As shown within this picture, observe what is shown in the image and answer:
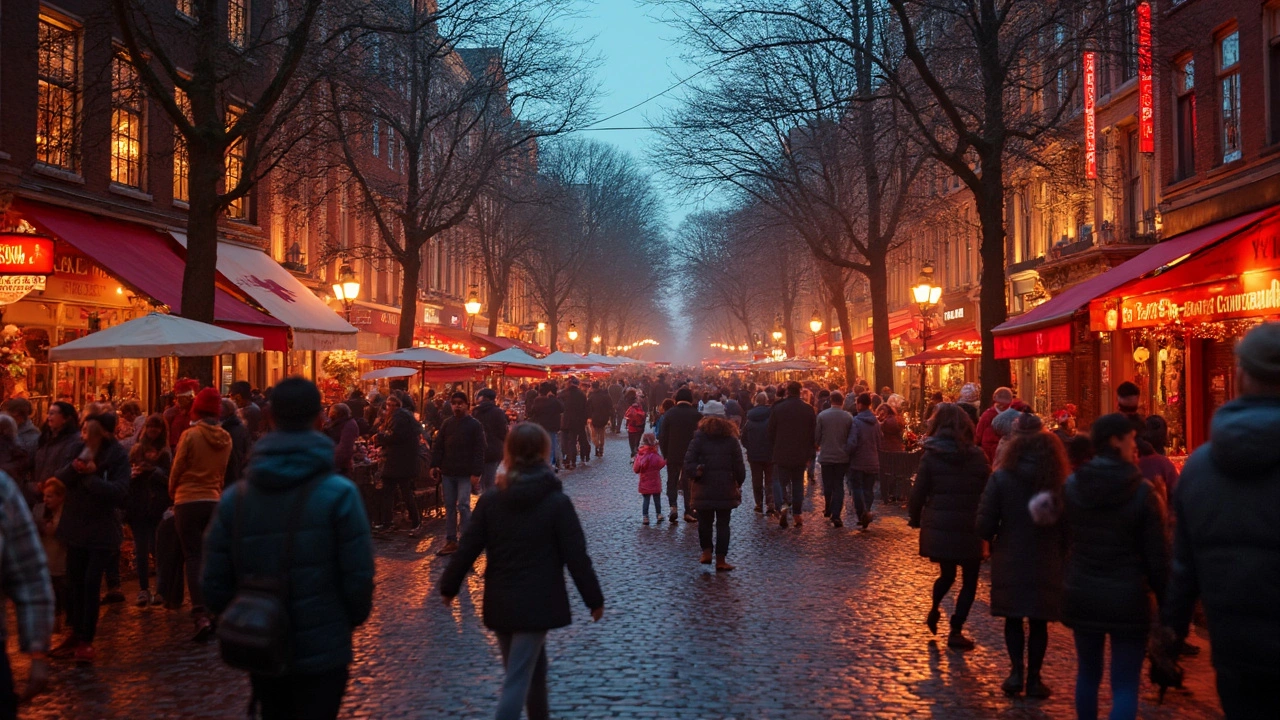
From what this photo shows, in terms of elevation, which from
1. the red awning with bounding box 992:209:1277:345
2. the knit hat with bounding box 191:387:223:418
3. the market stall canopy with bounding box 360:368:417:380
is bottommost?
the knit hat with bounding box 191:387:223:418

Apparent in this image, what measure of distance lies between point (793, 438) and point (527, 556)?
399 inches

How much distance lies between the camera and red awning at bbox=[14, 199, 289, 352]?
17.6 metres

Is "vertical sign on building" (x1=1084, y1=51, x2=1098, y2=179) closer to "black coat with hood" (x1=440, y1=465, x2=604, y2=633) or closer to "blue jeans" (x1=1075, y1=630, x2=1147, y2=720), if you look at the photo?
"blue jeans" (x1=1075, y1=630, x2=1147, y2=720)

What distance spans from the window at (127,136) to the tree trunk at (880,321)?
579 inches

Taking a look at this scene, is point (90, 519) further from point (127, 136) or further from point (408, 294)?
point (408, 294)

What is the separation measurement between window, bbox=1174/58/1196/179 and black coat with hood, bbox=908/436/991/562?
13334 millimetres

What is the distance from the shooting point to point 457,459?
13422 mm

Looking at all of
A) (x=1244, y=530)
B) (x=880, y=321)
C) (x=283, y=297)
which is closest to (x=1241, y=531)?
(x=1244, y=530)

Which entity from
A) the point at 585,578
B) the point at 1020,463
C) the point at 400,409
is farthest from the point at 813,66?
the point at 585,578

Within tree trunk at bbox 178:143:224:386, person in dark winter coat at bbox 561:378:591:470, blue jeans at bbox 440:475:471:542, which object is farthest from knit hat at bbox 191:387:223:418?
person in dark winter coat at bbox 561:378:591:470

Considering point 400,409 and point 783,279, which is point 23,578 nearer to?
point 400,409

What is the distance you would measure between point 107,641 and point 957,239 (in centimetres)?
3669

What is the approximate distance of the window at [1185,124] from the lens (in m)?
19.7

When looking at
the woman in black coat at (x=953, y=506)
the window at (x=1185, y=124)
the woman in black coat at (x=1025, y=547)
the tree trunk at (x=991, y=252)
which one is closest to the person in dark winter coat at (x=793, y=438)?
the tree trunk at (x=991, y=252)
